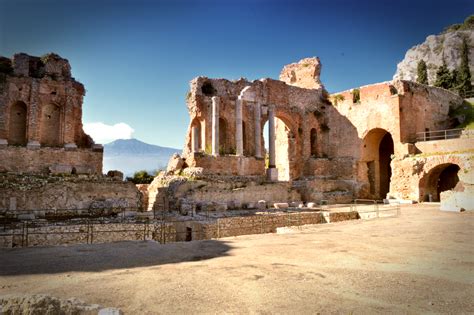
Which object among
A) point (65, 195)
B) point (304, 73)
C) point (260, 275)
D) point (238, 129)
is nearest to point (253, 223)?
point (65, 195)

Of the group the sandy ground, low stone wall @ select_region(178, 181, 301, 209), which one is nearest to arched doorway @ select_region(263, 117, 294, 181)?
low stone wall @ select_region(178, 181, 301, 209)

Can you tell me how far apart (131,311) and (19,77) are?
19.4 metres

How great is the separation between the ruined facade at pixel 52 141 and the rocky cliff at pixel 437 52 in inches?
2167

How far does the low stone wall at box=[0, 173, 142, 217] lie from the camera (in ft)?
44.0

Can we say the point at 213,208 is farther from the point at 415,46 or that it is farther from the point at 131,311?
the point at 415,46

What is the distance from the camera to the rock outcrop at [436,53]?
2456 inches

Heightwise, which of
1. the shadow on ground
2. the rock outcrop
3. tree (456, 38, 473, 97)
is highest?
the rock outcrop

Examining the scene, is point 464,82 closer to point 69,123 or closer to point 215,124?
point 215,124

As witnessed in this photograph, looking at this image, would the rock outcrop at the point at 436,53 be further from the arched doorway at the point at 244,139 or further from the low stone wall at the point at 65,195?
the low stone wall at the point at 65,195

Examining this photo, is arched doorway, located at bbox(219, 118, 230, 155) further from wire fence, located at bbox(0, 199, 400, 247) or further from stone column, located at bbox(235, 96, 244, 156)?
wire fence, located at bbox(0, 199, 400, 247)

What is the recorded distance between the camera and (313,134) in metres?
31.6

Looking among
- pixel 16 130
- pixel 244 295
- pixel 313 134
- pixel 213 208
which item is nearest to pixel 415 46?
pixel 313 134

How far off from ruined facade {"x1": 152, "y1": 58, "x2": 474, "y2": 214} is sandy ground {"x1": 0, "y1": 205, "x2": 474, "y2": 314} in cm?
1161

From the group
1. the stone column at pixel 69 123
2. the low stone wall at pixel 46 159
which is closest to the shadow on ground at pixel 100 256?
the low stone wall at pixel 46 159
